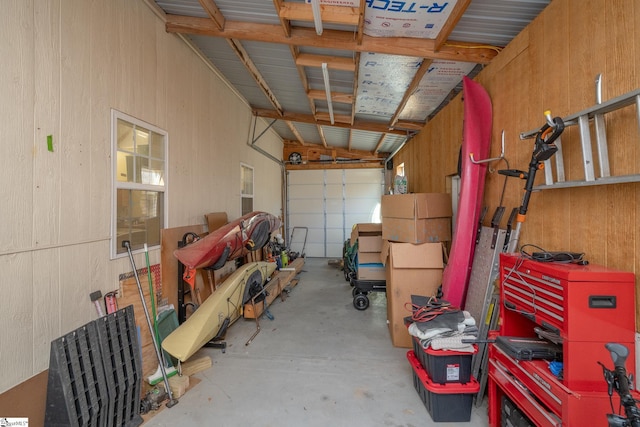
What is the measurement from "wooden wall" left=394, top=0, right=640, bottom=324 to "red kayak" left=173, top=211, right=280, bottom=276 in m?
Answer: 2.87

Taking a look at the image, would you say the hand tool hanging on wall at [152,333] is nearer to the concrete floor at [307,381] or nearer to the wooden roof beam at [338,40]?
the concrete floor at [307,381]

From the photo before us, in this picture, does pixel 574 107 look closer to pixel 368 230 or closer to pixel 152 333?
pixel 368 230

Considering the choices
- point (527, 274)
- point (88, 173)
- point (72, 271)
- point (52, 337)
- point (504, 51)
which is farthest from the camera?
point (504, 51)

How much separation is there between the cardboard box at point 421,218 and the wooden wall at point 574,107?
601mm

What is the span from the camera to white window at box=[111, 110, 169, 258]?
2.44 metres

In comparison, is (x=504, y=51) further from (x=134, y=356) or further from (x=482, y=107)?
(x=134, y=356)

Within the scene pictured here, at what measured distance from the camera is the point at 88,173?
2158mm

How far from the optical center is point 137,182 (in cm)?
272

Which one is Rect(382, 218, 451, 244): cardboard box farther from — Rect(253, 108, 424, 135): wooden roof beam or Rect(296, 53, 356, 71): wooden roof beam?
Rect(253, 108, 424, 135): wooden roof beam

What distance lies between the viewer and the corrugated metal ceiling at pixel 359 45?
7.85 ft

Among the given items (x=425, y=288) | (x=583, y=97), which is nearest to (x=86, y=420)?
(x=425, y=288)

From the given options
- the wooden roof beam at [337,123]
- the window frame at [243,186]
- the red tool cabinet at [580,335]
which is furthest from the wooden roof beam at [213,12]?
the red tool cabinet at [580,335]

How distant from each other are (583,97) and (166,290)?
3857 mm

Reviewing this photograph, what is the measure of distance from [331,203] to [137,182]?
261 inches
